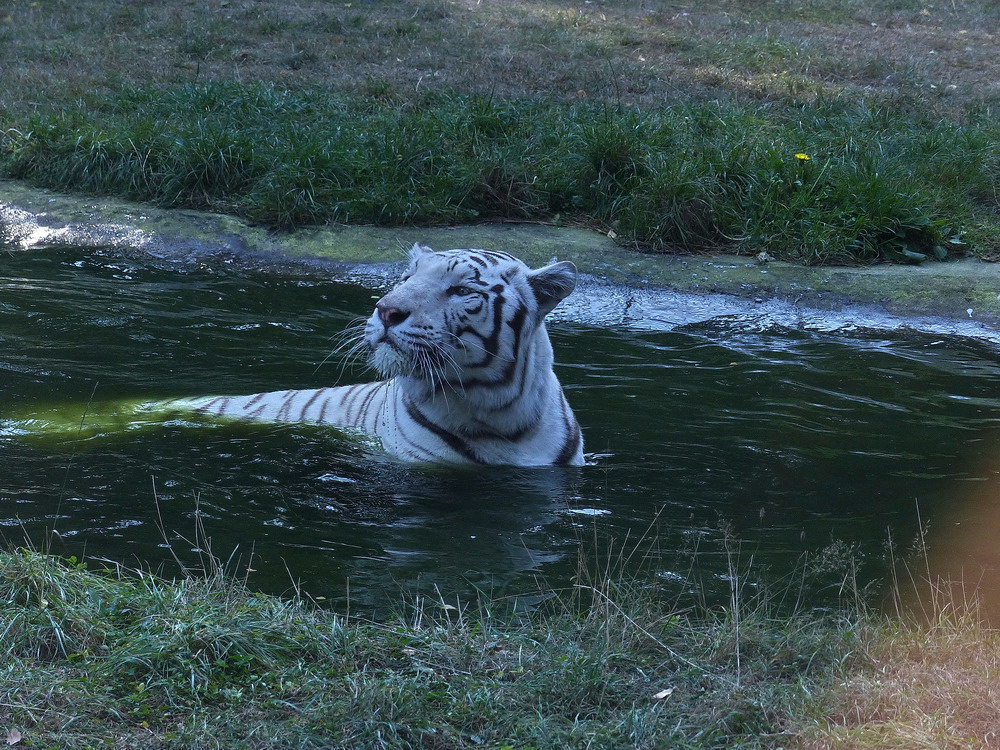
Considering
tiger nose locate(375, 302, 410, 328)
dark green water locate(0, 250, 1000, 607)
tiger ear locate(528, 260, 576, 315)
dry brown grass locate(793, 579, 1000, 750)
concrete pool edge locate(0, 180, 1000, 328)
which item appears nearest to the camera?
dry brown grass locate(793, 579, 1000, 750)

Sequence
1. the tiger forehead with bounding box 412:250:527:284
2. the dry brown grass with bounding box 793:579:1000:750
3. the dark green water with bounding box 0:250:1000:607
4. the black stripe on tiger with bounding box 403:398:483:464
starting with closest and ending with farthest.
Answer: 1. the dry brown grass with bounding box 793:579:1000:750
2. the dark green water with bounding box 0:250:1000:607
3. the tiger forehead with bounding box 412:250:527:284
4. the black stripe on tiger with bounding box 403:398:483:464

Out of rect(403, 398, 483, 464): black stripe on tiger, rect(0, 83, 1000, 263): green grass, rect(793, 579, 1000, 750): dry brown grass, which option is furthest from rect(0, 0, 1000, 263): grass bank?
rect(793, 579, 1000, 750): dry brown grass

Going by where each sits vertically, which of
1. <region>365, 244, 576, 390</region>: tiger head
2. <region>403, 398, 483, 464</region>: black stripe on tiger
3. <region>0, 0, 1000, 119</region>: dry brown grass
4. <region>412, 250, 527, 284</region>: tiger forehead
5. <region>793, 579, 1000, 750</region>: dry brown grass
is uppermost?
<region>0, 0, 1000, 119</region>: dry brown grass

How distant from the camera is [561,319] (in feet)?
25.2

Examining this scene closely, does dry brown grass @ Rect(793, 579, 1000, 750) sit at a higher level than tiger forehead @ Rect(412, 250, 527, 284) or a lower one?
lower

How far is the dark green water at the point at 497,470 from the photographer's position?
13.4ft

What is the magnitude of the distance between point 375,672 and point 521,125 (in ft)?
25.4

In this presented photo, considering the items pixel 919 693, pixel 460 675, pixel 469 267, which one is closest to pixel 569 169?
pixel 469 267

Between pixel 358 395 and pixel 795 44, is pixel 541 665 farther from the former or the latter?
pixel 795 44

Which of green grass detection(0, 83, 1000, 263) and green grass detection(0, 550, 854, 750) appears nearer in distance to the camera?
green grass detection(0, 550, 854, 750)

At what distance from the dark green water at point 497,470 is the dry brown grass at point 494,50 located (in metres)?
4.74

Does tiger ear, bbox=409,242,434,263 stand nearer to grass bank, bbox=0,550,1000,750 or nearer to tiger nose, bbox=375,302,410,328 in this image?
tiger nose, bbox=375,302,410,328

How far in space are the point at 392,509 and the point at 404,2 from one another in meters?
12.5

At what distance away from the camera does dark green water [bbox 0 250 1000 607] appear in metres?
4.07
